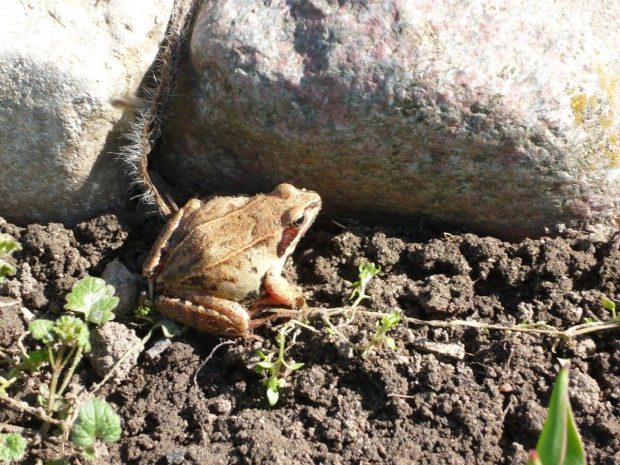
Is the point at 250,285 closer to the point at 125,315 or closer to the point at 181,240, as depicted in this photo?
the point at 181,240

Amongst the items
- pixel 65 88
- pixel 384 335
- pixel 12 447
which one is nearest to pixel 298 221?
pixel 384 335

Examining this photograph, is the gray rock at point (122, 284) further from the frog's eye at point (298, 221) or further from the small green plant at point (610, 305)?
the small green plant at point (610, 305)

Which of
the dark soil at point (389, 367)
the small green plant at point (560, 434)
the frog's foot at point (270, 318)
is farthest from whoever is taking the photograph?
the frog's foot at point (270, 318)

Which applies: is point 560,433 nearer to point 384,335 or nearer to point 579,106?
point 384,335

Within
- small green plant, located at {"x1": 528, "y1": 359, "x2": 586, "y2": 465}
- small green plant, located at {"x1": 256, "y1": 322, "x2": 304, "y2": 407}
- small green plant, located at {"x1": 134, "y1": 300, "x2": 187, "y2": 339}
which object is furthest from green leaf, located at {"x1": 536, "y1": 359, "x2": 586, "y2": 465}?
small green plant, located at {"x1": 134, "y1": 300, "x2": 187, "y2": 339}

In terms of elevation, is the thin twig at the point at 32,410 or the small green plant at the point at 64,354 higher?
the small green plant at the point at 64,354

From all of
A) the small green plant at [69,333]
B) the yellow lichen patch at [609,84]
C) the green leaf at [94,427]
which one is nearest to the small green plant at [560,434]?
the green leaf at [94,427]

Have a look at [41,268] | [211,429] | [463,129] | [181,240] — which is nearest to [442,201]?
[463,129]

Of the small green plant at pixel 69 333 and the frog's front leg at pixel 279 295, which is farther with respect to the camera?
the frog's front leg at pixel 279 295
